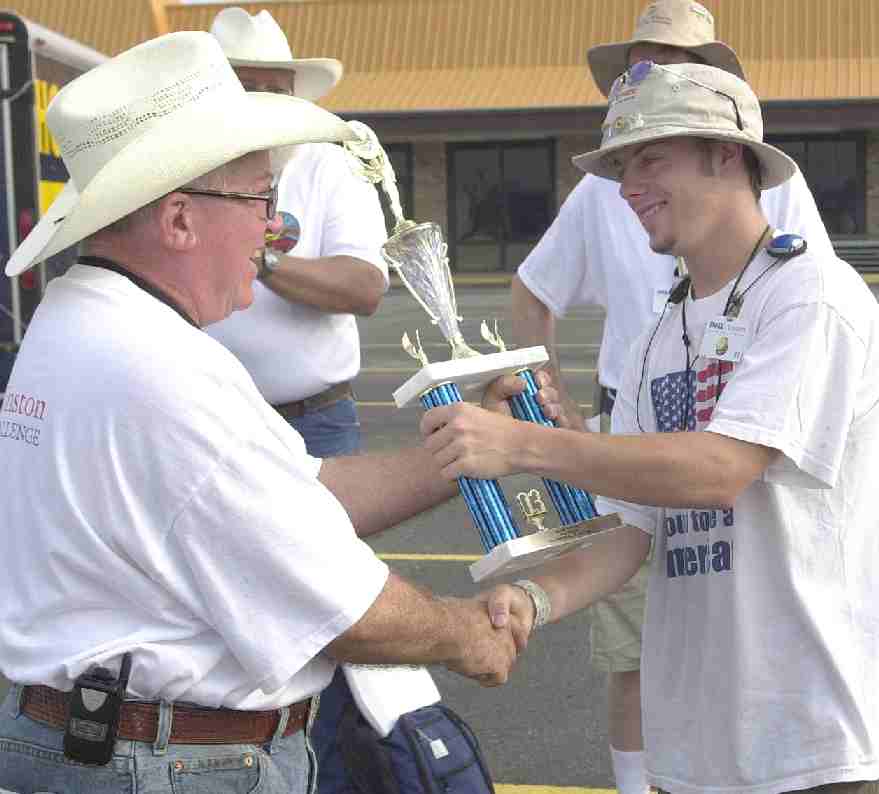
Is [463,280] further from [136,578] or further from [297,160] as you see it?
[136,578]

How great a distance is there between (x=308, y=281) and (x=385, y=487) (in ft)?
5.39

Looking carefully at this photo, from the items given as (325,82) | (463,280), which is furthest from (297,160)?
(463,280)

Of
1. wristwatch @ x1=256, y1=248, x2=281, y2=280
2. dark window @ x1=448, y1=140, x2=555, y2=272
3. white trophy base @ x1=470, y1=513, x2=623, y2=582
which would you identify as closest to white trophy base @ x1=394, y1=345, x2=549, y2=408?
white trophy base @ x1=470, y1=513, x2=623, y2=582

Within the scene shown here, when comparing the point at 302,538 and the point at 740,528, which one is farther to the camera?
the point at 740,528

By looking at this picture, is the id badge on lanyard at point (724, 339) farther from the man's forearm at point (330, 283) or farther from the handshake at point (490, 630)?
the man's forearm at point (330, 283)

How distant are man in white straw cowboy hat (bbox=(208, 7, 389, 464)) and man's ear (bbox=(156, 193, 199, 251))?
2261 mm

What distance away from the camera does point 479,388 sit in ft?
9.47

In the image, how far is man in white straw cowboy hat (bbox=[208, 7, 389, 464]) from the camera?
4559mm

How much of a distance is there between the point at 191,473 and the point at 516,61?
29111 mm

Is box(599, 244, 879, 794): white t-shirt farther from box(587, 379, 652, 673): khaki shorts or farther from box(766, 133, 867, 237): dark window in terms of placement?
box(766, 133, 867, 237): dark window

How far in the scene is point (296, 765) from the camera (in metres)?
2.31

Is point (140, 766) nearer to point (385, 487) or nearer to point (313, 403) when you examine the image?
point (385, 487)

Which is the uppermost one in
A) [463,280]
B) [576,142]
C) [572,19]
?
[572,19]

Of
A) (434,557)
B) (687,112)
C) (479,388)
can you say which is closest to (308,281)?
(479,388)
